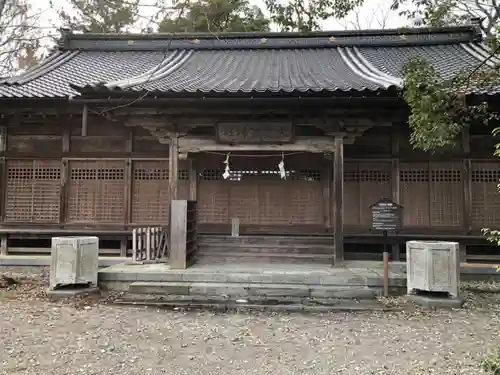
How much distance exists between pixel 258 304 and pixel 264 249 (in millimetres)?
3242

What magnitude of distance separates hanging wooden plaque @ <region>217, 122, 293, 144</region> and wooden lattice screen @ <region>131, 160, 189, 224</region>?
7.67 feet

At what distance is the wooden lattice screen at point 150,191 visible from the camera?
10.7 meters

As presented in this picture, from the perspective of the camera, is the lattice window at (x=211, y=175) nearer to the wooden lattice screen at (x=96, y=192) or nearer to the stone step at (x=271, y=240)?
the stone step at (x=271, y=240)

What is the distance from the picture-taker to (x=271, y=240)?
10.4 m

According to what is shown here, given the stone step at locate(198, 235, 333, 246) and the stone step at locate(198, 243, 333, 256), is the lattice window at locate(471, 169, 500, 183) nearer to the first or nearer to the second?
the stone step at locate(198, 235, 333, 246)

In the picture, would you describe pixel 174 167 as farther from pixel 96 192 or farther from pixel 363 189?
pixel 363 189

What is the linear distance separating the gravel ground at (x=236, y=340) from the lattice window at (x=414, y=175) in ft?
12.3

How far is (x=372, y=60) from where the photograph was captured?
13188 mm

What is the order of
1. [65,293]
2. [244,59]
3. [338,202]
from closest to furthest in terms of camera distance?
[65,293] → [338,202] → [244,59]

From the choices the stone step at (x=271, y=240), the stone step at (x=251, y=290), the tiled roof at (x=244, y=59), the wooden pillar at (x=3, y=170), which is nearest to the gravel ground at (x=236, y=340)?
the stone step at (x=251, y=290)

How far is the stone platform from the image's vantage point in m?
7.41

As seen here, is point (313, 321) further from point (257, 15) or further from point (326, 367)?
point (257, 15)

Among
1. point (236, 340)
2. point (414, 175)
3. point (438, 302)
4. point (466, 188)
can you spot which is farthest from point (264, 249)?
point (466, 188)

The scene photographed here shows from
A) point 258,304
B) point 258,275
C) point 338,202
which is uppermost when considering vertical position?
point 338,202
